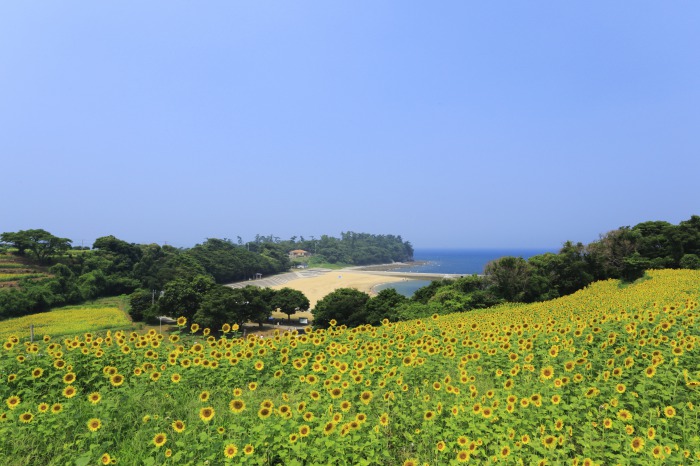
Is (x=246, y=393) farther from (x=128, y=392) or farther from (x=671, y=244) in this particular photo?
(x=671, y=244)

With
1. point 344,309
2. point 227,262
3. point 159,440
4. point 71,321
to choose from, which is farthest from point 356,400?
point 227,262

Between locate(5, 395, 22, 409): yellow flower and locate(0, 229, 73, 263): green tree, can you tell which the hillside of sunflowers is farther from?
locate(0, 229, 73, 263): green tree

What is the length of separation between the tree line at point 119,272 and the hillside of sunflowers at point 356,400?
1286 inches

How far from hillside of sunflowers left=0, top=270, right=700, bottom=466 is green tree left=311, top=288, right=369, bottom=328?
23959mm

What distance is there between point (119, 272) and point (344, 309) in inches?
1830

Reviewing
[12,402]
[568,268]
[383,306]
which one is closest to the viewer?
[12,402]

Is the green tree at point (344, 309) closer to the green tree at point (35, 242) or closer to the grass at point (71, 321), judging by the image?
the grass at point (71, 321)

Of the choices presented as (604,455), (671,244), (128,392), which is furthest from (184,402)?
(671,244)

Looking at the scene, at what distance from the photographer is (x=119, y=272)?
2421 inches

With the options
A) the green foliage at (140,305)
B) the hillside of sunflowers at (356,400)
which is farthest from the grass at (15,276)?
the hillside of sunflowers at (356,400)

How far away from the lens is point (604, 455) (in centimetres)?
373

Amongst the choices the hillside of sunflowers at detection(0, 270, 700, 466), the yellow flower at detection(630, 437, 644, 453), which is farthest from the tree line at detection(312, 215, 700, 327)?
the yellow flower at detection(630, 437, 644, 453)

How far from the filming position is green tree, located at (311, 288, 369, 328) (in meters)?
31.1

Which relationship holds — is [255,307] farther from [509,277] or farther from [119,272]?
Result: [119,272]
